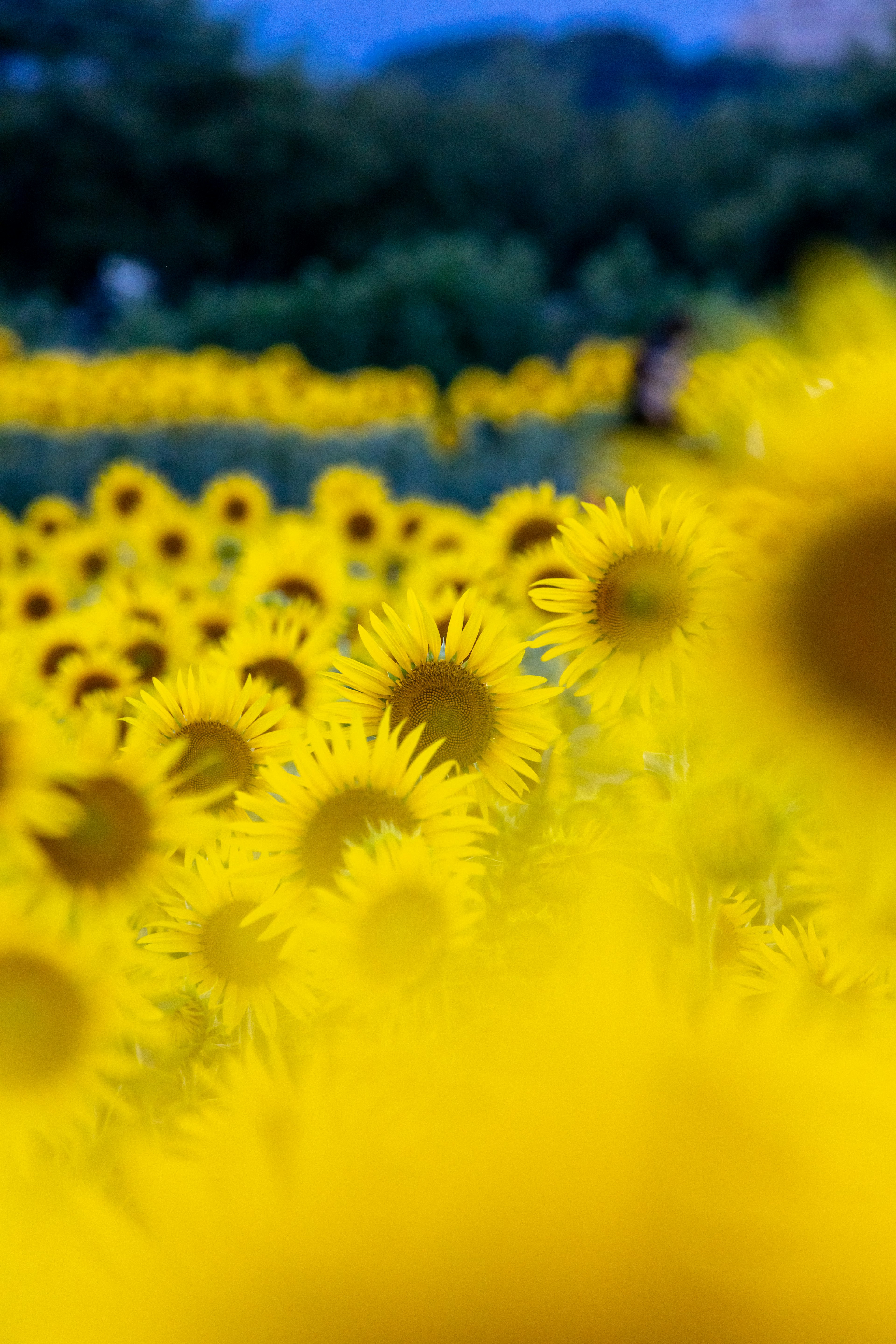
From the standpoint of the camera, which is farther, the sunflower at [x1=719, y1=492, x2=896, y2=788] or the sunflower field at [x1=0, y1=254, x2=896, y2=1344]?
the sunflower at [x1=719, y1=492, x2=896, y2=788]

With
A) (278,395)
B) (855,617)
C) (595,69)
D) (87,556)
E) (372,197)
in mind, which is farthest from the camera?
(595,69)

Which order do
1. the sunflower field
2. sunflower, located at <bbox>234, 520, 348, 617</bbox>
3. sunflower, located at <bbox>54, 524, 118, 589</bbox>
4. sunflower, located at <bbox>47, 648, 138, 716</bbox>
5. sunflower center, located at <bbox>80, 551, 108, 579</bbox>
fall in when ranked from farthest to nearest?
sunflower center, located at <bbox>80, 551, 108, 579</bbox>, sunflower, located at <bbox>54, 524, 118, 589</bbox>, sunflower, located at <bbox>234, 520, 348, 617</bbox>, sunflower, located at <bbox>47, 648, 138, 716</bbox>, the sunflower field

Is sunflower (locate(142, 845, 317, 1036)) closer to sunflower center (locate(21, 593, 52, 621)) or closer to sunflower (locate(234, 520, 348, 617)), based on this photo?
sunflower (locate(234, 520, 348, 617))

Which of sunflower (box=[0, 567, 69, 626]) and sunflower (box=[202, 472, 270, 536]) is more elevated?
sunflower (box=[202, 472, 270, 536])

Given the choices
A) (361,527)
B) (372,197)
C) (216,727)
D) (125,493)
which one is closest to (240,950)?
(216,727)

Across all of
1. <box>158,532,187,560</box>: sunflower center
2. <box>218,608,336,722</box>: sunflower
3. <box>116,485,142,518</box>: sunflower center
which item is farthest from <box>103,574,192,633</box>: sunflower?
<box>116,485,142,518</box>: sunflower center

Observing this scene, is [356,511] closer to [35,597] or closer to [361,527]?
[361,527]
